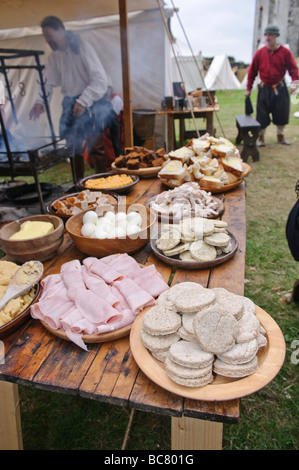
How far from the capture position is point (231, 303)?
1.23 m

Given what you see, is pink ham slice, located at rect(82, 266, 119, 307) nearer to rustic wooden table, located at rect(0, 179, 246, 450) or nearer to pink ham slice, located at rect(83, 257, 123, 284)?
pink ham slice, located at rect(83, 257, 123, 284)

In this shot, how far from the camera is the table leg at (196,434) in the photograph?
1262 mm

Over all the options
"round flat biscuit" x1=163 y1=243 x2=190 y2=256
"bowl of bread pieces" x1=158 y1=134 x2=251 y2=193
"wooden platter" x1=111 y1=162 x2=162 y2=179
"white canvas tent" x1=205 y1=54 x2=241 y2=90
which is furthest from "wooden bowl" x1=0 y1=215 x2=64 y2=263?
"white canvas tent" x1=205 y1=54 x2=241 y2=90

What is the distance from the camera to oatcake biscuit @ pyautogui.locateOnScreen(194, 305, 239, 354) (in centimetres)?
105

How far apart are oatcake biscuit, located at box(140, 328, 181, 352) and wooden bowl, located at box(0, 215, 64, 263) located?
883 mm

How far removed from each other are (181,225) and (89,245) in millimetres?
550

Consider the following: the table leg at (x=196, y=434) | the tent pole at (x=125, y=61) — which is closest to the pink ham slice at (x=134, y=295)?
the table leg at (x=196, y=434)

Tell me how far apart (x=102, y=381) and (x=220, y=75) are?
21442 mm

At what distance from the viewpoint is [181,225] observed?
6.19ft

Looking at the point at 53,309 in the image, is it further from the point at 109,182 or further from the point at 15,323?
the point at 109,182

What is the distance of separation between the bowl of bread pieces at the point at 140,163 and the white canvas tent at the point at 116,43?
366 cm

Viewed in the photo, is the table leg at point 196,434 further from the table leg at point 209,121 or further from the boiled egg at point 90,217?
the table leg at point 209,121
